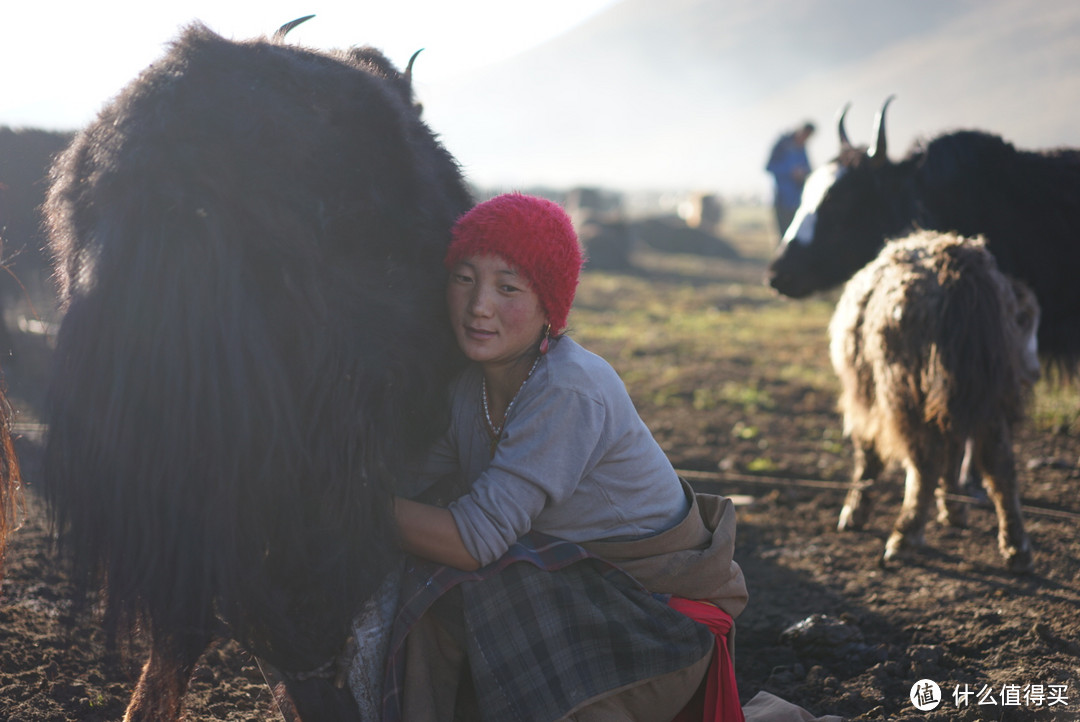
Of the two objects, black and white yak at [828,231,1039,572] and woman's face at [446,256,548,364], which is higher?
woman's face at [446,256,548,364]

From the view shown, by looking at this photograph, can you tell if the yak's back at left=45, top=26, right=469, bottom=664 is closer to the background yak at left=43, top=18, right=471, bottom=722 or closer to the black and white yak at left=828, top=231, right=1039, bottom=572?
the background yak at left=43, top=18, right=471, bottom=722

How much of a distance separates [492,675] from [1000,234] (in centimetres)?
418

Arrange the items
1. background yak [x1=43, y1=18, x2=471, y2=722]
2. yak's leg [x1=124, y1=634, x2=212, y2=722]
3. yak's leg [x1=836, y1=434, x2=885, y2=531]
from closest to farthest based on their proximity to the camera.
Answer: background yak [x1=43, y1=18, x2=471, y2=722]
yak's leg [x1=124, y1=634, x2=212, y2=722]
yak's leg [x1=836, y1=434, x2=885, y2=531]

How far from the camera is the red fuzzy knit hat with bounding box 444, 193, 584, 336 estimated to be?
194 centimetres

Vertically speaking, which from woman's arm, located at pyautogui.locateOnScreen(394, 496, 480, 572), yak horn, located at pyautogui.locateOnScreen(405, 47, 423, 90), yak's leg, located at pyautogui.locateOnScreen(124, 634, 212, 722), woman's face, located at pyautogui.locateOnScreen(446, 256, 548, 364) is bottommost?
yak's leg, located at pyautogui.locateOnScreen(124, 634, 212, 722)

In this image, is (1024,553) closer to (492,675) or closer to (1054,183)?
(1054,183)

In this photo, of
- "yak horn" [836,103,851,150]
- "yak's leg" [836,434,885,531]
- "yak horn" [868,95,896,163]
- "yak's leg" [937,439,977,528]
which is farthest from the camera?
"yak horn" [836,103,851,150]

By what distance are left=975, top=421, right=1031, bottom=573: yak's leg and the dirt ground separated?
0.09 meters

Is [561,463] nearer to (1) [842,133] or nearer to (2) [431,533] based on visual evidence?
(2) [431,533]

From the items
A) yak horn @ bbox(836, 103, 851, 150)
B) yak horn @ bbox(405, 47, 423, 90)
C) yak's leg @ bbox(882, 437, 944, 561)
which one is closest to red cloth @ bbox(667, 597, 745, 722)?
yak horn @ bbox(405, 47, 423, 90)

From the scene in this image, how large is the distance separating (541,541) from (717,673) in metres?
0.59

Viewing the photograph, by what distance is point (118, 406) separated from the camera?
1.56 m

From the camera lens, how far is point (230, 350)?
1577 mm

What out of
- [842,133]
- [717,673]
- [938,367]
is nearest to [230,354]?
[717,673]
